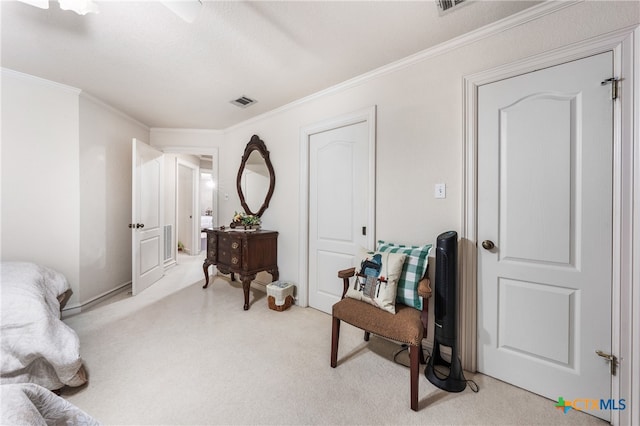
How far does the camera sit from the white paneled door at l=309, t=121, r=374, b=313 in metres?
2.45

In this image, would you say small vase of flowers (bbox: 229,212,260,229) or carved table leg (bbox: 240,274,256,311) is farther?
small vase of flowers (bbox: 229,212,260,229)

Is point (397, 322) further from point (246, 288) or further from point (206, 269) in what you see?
point (206, 269)

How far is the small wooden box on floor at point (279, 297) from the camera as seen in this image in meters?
2.83

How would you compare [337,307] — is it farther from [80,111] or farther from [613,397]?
[80,111]

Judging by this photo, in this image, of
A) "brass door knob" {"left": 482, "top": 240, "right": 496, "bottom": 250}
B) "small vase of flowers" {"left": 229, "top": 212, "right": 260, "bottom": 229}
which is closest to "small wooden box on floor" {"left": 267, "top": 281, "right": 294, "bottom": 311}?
"small vase of flowers" {"left": 229, "top": 212, "right": 260, "bottom": 229}

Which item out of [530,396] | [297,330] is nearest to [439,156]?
[530,396]

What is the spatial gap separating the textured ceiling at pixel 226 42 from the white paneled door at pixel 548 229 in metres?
0.62

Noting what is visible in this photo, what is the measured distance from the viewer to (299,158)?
298 cm

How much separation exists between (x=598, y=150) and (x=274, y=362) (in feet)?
8.10

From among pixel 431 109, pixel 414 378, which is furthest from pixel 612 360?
pixel 431 109

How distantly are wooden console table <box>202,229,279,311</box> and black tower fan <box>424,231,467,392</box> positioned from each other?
79.5 inches

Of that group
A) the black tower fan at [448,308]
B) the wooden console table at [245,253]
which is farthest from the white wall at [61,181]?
the black tower fan at [448,308]

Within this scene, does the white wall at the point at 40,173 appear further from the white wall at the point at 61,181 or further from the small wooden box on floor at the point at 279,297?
the small wooden box on floor at the point at 279,297

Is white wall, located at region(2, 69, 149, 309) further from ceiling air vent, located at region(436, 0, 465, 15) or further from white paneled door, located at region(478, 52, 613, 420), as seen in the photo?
white paneled door, located at region(478, 52, 613, 420)
